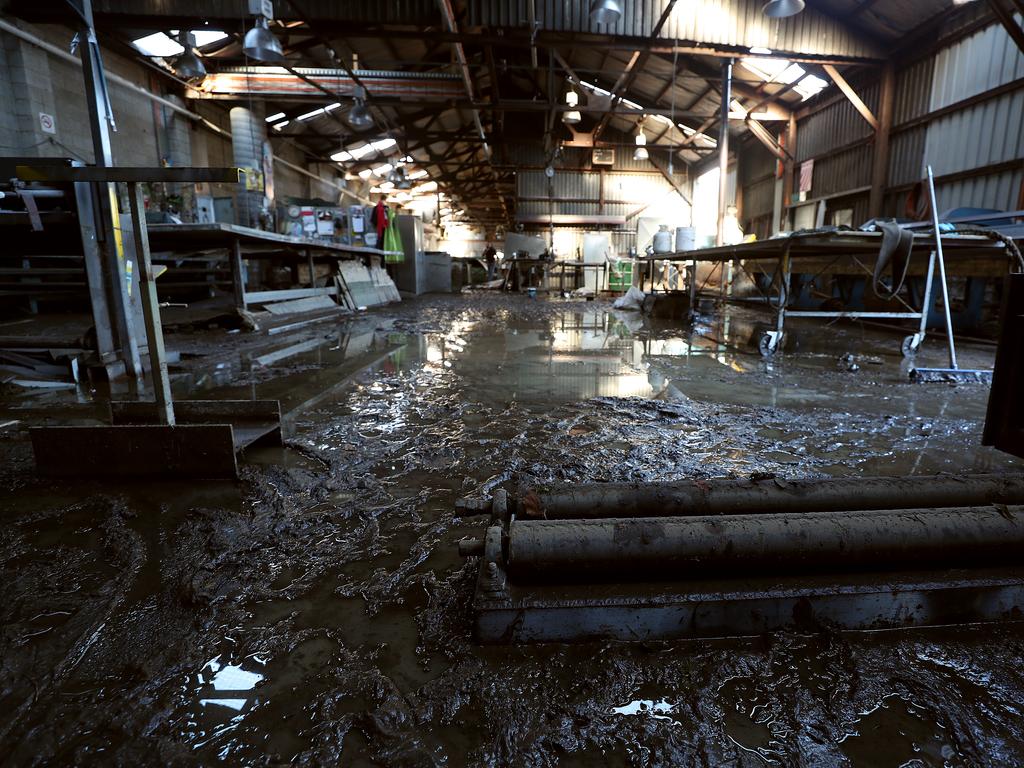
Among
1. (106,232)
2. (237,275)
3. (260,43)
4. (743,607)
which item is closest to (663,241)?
(260,43)

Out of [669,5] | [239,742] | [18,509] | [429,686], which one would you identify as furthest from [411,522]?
[669,5]

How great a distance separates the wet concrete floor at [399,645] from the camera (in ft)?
3.19

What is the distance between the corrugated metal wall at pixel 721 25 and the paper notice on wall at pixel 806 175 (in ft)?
9.74

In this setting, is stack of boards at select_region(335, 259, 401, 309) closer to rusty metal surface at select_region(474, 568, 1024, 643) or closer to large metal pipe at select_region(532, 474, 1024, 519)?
large metal pipe at select_region(532, 474, 1024, 519)

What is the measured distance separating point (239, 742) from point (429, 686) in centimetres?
36

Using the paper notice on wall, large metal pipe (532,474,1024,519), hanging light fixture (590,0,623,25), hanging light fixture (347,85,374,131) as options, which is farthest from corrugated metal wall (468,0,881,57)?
large metal pipe (532,474,1024,519)

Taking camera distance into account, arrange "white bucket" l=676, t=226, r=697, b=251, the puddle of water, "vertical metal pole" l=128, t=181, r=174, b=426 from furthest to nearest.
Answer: "white bucket" l=676, t=226, r=697, b=251
"vertical metal pole" l=128, t=181, r=174, b=426
the puddle of water

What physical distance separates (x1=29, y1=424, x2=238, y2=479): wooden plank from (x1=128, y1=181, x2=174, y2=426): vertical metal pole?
0.09 metres

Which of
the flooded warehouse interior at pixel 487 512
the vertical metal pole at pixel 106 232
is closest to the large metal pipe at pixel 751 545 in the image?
the flooded warehouse interior at pixel 487 512

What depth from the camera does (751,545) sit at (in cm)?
126

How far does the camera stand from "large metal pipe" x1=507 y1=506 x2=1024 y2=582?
1.25 m

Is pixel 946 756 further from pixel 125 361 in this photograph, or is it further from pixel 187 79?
pixel 187 79

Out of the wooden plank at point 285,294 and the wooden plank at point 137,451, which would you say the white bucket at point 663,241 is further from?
the wooden plank at point 137,451

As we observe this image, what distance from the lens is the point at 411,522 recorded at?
180 cm
